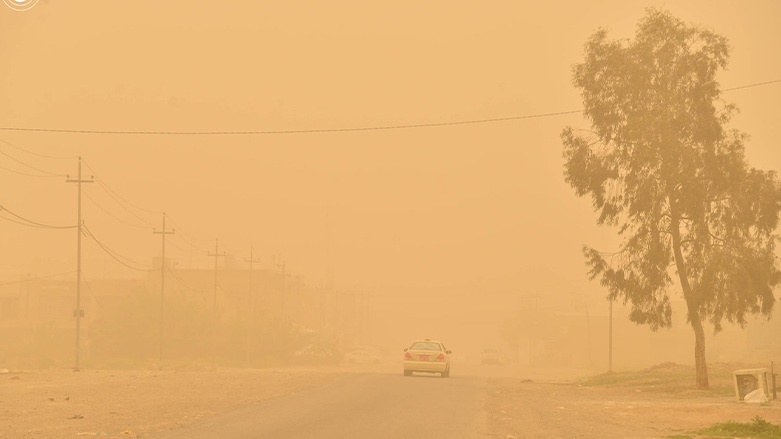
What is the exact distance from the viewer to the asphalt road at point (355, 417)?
67.7ft

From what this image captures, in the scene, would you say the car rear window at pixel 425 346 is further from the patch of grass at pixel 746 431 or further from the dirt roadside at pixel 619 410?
the patch of grass at pixel 746 431

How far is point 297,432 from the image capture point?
20.7 metres

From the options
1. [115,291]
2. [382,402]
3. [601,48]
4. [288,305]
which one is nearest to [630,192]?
[601,48]

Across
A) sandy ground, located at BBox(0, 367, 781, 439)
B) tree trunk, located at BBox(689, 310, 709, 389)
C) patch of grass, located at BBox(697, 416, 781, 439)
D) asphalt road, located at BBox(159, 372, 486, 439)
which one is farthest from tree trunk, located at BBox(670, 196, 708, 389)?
patch of grass, located at BBox(697, 416, 781, 439)

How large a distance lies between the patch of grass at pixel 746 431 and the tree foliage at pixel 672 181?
1346cm

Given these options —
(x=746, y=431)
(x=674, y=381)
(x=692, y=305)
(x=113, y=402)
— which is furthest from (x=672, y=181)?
(x=113, y=402)

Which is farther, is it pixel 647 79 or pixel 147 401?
pixel 647 79

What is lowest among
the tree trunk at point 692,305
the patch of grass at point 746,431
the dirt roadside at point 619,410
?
the dirt roadside at point 619,410

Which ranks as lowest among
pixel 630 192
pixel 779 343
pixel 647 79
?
pixel 779 343

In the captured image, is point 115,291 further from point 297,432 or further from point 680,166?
point 297,432

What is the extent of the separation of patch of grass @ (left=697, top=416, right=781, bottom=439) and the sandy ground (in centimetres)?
96

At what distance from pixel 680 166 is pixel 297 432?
2131 cm

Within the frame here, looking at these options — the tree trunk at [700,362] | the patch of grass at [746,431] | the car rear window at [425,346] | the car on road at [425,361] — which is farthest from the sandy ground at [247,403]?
the car rear window at [425,346]

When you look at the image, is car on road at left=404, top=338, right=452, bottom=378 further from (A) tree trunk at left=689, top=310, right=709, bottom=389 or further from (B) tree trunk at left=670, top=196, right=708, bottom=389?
(A) tree trunk at left=689, top=310, right=709, bottom=389
